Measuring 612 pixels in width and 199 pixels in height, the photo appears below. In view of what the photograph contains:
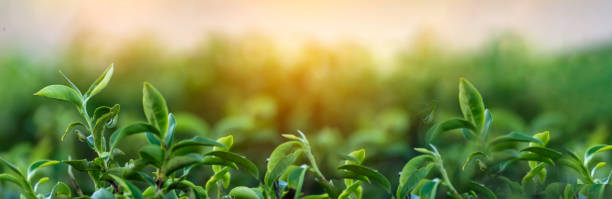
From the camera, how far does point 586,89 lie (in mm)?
2689

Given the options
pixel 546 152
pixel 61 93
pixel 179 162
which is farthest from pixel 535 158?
pixel 61 93

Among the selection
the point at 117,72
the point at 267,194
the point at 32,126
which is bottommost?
the point at 32,126

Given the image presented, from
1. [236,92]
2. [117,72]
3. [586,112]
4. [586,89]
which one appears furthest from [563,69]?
[117,72]

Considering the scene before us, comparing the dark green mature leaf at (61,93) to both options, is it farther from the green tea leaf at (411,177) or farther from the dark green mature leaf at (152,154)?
the green tea leaf at (411,177)

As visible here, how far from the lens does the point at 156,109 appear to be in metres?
0.45

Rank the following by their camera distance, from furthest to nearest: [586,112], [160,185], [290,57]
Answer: [586,112] < [290,57] < [160,185]

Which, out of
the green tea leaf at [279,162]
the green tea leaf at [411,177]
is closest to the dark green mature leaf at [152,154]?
the green tea leaf at [279,162]

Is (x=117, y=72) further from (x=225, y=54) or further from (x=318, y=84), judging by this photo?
(x=318, y=84)

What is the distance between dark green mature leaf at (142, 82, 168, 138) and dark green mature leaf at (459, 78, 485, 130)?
0.26 metres

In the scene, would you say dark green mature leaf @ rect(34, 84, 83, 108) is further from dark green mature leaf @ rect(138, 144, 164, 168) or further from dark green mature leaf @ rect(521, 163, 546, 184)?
dark green mature leaf @ rect(521, 163, 546, 184)

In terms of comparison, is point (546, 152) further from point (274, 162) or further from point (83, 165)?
point (83, 165)

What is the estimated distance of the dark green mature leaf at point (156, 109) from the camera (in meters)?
0.44

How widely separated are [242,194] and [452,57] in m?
2.26

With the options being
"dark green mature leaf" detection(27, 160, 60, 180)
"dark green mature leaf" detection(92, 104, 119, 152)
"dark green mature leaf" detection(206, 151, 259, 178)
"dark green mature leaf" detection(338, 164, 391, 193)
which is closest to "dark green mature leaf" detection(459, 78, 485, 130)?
"dark green mature leaf" detection(338, 164, 391, 193)
